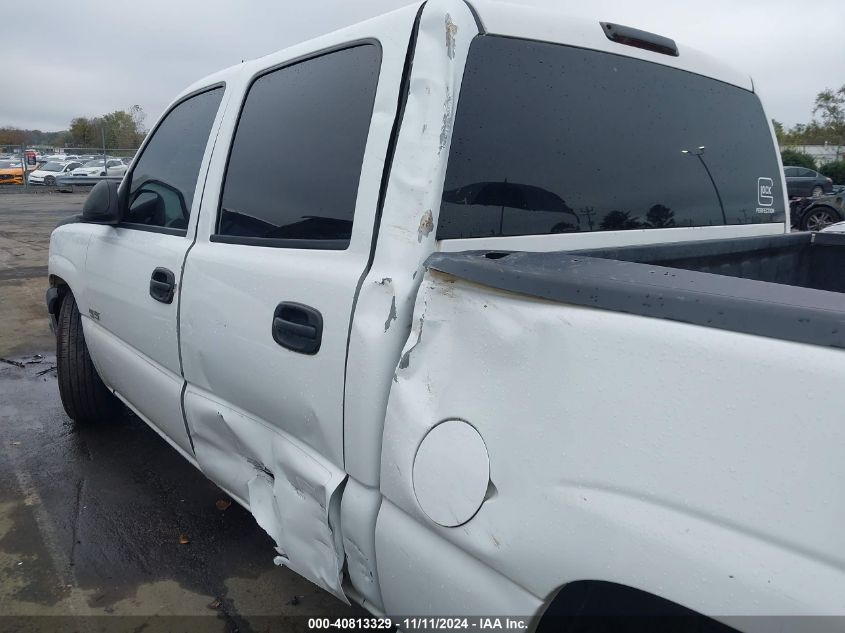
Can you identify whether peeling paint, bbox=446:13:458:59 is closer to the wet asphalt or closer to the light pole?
the light pole

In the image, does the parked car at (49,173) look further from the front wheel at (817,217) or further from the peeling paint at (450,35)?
the peeling paint at (450,35)

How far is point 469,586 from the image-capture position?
1.42 meters

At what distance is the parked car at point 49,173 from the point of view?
3009cm

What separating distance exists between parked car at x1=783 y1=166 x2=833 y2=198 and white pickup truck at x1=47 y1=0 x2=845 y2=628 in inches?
962

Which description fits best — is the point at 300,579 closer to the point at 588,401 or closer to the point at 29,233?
the point at 588,401

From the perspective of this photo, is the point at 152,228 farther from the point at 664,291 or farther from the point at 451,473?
the point at 664,291

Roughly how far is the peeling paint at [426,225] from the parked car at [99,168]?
31.1m

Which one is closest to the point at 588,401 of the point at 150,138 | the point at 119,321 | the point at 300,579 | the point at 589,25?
the point at 589,25

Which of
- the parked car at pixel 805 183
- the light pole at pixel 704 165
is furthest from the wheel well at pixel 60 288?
the parked car at pixel 805 183

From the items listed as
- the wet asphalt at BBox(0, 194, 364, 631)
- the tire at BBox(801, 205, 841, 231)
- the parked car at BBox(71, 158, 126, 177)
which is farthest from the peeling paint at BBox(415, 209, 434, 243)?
the parked car at BBox(71, 158, 126, 177)

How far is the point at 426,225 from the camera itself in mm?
1590

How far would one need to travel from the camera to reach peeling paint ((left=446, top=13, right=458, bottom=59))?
1642mm

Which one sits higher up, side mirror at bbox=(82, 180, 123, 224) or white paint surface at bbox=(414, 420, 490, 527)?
side mirror at bbox=(82, 180, 123, 224)

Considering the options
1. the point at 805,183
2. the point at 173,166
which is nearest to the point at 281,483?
the point at 173,166
